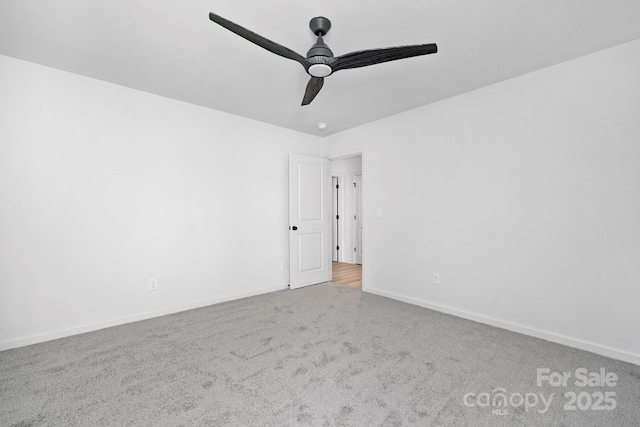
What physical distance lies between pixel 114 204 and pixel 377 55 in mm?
2916

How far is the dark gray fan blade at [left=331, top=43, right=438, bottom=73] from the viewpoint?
1810 millimetres

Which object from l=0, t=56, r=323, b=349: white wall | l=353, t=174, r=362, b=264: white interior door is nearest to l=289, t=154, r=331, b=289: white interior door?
l=0, t=56, r=323, b=349: white wall

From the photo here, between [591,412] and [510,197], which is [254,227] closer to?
[510,197]

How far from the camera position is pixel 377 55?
1904mm

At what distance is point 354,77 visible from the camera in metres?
2.86

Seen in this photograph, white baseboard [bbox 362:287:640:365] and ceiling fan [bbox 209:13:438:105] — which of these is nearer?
ceiling fan [bbox 209:13:438:105]

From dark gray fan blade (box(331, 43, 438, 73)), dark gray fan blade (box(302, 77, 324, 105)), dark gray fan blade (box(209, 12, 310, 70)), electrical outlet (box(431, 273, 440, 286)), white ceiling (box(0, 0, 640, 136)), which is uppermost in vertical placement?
white ceiling (box(0, 0, 640, 136))

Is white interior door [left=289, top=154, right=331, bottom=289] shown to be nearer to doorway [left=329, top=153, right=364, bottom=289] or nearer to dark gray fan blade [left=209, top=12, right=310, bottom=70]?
doorway [left=329, top=153, right=364, bottom=289]

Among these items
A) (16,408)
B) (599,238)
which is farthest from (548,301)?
(16,408)

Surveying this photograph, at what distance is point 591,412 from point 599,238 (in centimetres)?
140

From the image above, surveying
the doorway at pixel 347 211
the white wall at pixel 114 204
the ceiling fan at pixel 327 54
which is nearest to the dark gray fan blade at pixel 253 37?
the ceiling fan at pixel 327 54

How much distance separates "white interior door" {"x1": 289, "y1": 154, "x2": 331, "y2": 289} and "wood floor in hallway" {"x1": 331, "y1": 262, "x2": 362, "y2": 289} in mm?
317

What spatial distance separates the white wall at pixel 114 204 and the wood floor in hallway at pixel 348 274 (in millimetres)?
1429

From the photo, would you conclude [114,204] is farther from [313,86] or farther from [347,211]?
[347,211]
